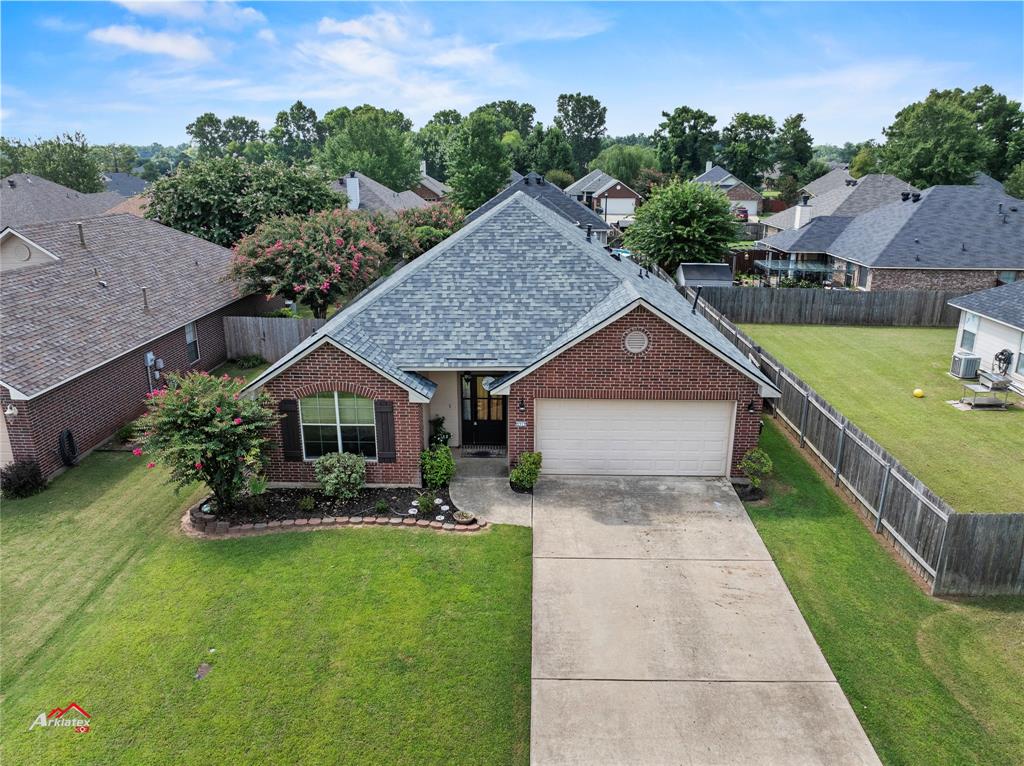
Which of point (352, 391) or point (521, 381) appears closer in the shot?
point (352, 391)

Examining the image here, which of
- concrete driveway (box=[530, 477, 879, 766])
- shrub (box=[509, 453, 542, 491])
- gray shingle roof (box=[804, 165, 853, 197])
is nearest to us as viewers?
concrete driveway (box=[530, 477, 879, 766])

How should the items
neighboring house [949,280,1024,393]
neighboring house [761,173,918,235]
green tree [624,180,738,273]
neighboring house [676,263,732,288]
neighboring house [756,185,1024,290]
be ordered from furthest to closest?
neighboring house [761,173,918,235], green tree [624,180,738,273], neighboring house [676,263,732,288], neighboring house [756,185,1024,290], neighboring house [949,280,1024,393]

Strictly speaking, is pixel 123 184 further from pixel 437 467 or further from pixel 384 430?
pixel 437 467

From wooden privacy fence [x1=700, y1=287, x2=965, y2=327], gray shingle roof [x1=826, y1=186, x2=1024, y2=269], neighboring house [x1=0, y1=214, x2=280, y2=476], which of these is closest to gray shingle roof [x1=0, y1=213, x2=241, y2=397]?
neighboring house [x1=0, y1=214, x2=280, y2=476]

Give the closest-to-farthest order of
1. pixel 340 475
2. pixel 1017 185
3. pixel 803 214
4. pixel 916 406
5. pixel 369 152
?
pixel 340 475
pixel 916 406
pixel 803 214
pixel 1017 185
pixel 369 152

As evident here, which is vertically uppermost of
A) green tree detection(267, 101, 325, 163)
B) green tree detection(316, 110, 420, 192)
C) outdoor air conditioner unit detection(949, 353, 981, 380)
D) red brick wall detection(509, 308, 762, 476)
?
green tree detection(267, 101, 325, 163)

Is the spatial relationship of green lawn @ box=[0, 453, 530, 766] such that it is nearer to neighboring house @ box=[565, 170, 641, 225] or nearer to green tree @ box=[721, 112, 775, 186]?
neighboring house @ box=[565, 170, 641, 225]

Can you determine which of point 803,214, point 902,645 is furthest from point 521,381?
point 803,214
